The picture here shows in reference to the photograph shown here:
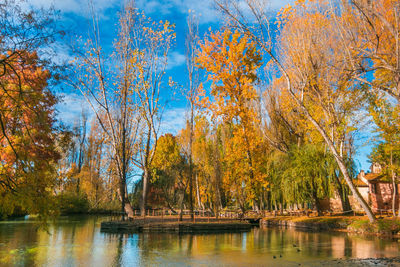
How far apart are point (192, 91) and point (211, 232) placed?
26.7ft

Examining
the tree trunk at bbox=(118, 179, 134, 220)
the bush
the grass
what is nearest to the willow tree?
the grass

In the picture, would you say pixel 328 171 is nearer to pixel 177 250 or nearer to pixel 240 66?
pixel 240 66

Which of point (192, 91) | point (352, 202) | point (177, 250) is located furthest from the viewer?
point (352, 202)

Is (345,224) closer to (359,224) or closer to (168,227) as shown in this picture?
(359,224)

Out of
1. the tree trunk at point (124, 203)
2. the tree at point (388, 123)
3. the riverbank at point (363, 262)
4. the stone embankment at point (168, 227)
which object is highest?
the tree at point (388, 123)

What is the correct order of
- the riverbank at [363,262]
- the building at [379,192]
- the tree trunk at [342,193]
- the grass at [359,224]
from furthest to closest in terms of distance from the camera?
the building at [379,192] → the tree trunk at [342,193] → the grass at [359,224] → the riverbank at [363,262]

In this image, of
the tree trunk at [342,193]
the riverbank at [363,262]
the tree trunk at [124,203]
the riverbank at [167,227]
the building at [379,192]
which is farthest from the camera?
the building at [379,192]

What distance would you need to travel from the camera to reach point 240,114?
20859 millimetres

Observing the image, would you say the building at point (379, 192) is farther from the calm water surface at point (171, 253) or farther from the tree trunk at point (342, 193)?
the calm water surface at point (171, 253)

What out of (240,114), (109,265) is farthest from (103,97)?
(109,265)

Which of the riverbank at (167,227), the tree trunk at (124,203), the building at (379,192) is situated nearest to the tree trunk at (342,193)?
the building at (379,192)

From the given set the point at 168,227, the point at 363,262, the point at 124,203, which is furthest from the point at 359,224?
the point at 124,203

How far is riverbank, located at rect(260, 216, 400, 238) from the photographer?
576 inches

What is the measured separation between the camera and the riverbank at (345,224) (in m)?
14.6
